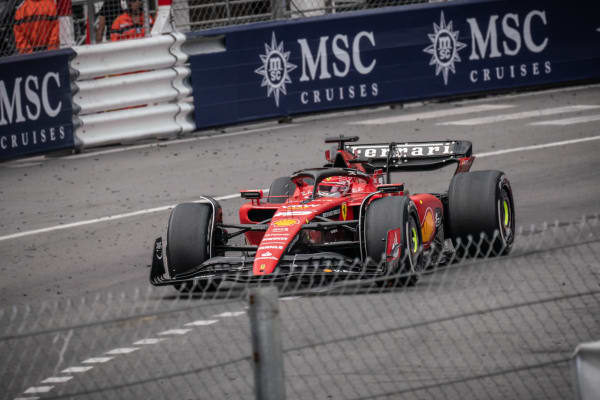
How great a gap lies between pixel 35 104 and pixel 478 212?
8.48 m

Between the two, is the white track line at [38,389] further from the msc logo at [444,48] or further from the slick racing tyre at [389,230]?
the msc logo at [444,48]

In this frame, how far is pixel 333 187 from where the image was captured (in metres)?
9.01

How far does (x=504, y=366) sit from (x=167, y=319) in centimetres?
247

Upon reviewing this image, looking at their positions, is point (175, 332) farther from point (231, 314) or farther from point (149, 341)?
point (231, 314)

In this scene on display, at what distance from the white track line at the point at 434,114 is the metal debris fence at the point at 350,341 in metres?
8.60

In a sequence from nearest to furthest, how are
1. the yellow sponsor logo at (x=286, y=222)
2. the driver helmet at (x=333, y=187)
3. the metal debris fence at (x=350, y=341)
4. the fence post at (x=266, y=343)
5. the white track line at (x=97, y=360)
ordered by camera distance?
the fence post at (x=266, y=343) < the metal debris fence at (x=350, y=341) < the white track line at (x=97, y=360) < the yellow sponsor logo at (x=286, y=222) < the driver helmet at (x=333, y=187)

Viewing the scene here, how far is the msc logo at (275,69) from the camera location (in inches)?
702

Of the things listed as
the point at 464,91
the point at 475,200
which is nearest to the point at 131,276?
the point at 475,200

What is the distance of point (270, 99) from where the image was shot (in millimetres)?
17906

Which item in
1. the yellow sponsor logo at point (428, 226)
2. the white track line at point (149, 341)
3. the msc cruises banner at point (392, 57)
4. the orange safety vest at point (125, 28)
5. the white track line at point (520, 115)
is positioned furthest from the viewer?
the msc cruises banner at point (392, 57)

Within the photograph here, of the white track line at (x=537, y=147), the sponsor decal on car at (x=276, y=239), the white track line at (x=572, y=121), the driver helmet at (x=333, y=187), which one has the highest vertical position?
the driver helmet at (x=333, y=187)

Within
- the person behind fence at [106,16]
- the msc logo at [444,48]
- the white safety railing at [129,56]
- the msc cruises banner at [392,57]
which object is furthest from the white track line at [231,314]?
the msc logo at [444,48]

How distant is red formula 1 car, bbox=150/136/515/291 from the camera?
8.05m

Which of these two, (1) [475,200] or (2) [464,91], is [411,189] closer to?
(1) [475,200]
